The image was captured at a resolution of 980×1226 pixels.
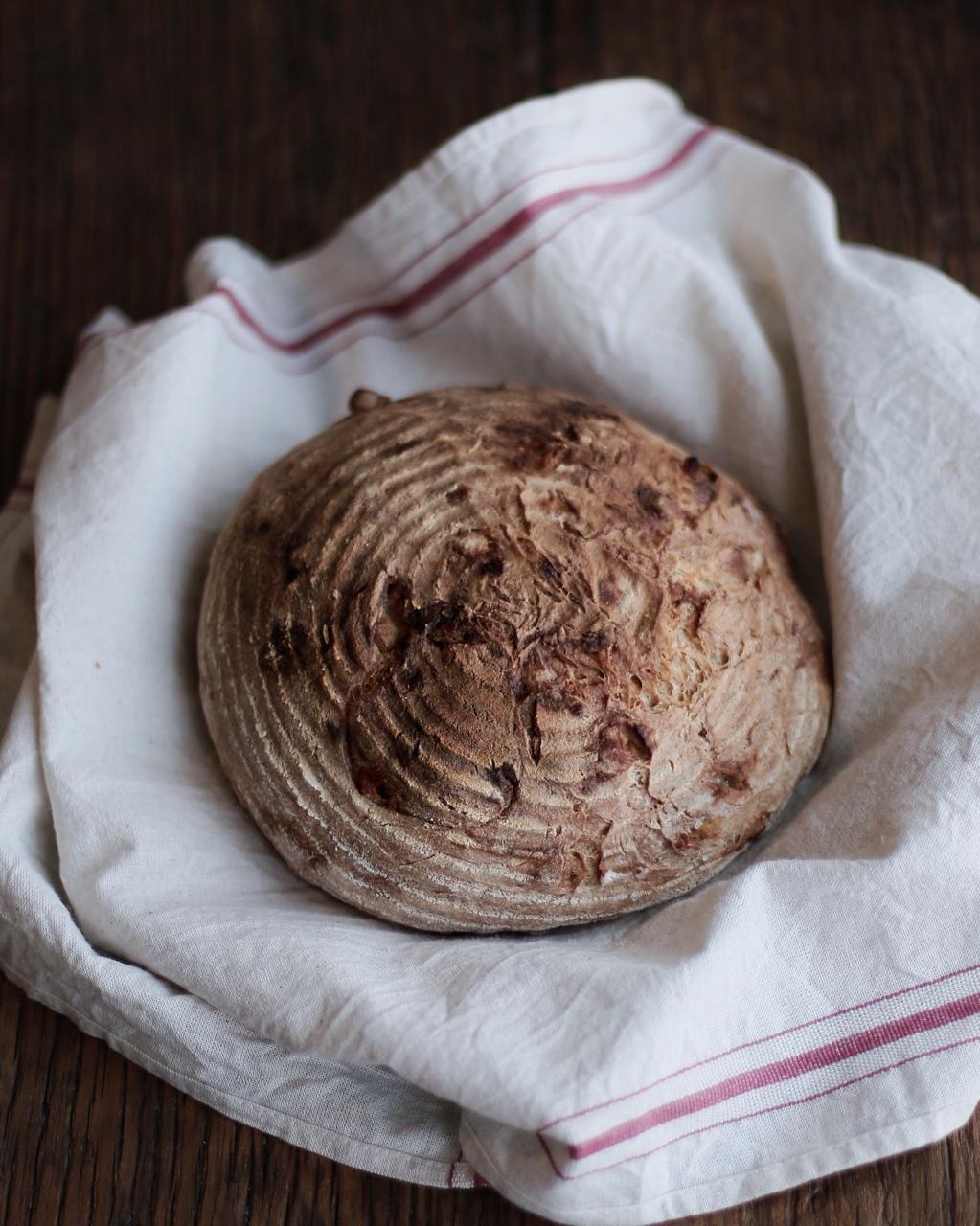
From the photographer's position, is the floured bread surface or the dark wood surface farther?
the dark wood surface

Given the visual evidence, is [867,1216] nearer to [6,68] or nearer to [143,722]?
[143,722]

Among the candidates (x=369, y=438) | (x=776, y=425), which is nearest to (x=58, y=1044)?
(x=369, y=438)

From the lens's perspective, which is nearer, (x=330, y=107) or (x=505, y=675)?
(x=505, y=675)

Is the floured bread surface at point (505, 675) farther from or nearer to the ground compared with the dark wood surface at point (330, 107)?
nearer to the ground

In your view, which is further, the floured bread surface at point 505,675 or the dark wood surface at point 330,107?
the dark wood surface at point 330,107

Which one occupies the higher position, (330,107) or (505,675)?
(330,107)
